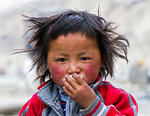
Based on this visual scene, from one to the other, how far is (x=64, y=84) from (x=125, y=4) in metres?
29.6

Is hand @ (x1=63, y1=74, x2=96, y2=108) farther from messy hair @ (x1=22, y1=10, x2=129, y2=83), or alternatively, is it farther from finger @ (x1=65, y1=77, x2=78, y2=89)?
messy hair @ (x1=22, y1=10, x2=129, y2=83)

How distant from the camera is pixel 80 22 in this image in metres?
1.74

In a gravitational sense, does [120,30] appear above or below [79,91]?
below

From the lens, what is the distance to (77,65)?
1.65 metres

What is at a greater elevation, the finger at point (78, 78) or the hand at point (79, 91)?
the finger at point (78, 78)

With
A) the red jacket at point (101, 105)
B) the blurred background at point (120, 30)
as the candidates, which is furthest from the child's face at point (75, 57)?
the blurred background at point (120, 30)

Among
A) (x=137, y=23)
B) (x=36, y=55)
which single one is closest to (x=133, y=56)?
(x=137, y=23)

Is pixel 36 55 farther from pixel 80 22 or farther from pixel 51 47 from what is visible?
pixel 80 22

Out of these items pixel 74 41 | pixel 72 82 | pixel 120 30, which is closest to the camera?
pixel 72 82

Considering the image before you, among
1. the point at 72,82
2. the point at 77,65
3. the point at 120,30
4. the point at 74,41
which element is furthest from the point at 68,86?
the point at 120,30

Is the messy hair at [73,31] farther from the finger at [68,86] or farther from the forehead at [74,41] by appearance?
the finger at [68,86]

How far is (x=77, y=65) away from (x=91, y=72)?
83 mm

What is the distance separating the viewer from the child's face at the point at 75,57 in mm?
1660

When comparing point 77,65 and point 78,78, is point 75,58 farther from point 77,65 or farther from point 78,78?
point 78,78
